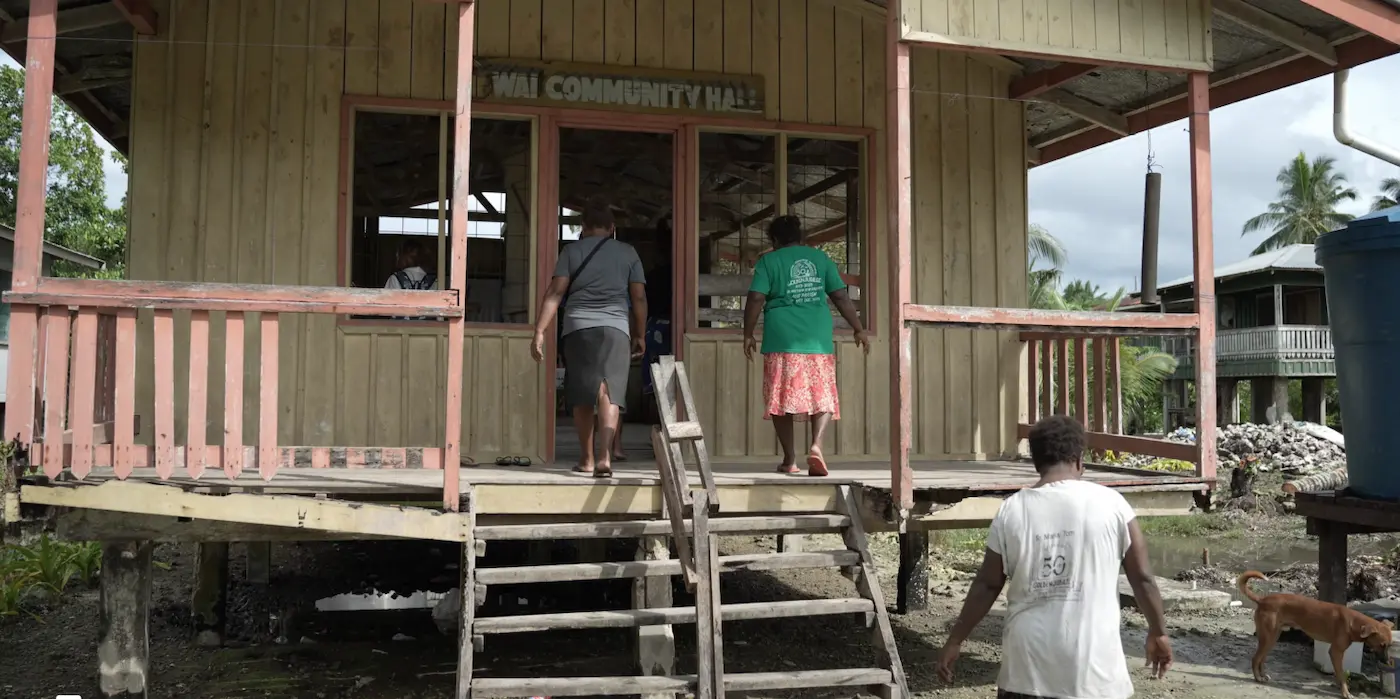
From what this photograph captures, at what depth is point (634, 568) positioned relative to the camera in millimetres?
4992

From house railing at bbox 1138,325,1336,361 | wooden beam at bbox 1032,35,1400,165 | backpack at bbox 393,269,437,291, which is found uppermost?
wooden beam at bbox 1032,35,1400,165

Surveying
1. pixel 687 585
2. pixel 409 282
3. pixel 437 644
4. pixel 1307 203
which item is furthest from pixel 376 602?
pixel 1307 203

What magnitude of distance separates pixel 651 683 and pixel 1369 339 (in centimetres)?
463

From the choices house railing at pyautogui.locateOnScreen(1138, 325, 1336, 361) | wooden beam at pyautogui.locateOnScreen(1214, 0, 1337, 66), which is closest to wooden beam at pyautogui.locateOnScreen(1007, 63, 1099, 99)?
wooden beam at pyautogui.locateOnScreen(1214, 0, 1337, 66)

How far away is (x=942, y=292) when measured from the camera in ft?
25.1

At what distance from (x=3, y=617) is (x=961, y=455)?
7076 millimetres

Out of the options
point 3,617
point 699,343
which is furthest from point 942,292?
point 3,617

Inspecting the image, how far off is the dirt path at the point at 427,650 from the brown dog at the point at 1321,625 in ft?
0.73

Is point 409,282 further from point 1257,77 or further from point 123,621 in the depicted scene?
point 1257,77

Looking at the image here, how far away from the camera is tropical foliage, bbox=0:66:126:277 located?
26.7 metres

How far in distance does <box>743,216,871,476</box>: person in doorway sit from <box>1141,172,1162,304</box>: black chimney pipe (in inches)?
85.3

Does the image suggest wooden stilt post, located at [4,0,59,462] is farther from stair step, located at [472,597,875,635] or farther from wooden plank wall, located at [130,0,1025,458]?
stair step, located at [472,597,875,635]

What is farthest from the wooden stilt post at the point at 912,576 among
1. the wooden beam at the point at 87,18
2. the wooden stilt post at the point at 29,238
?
the wooden beam at the point at 87,18

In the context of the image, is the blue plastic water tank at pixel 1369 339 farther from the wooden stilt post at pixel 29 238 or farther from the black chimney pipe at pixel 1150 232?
the wooden stilt post at pixel 29 238
